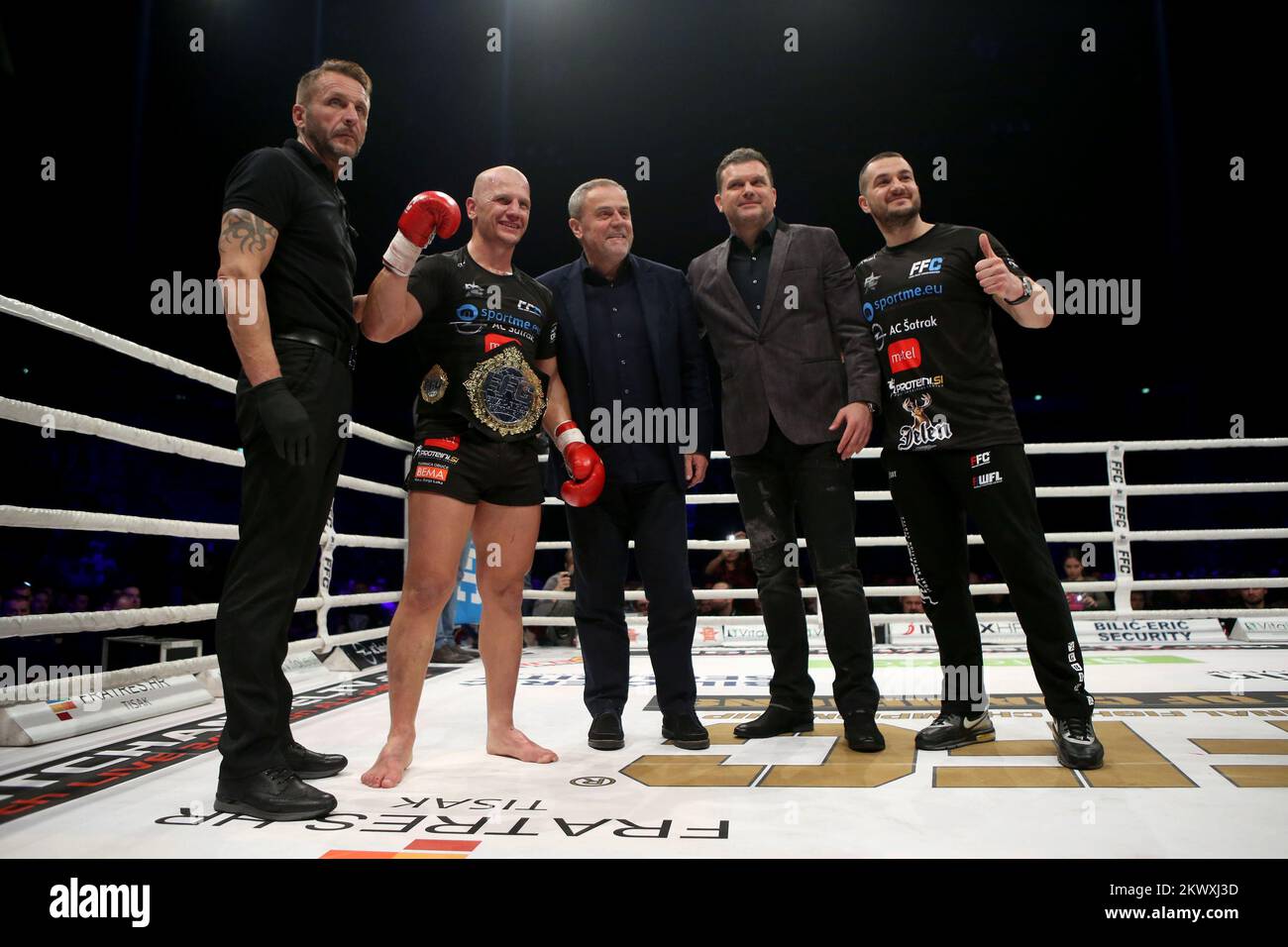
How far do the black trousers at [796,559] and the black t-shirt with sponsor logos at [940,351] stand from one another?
0.20 meters

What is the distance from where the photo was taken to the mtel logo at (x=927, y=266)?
6.59 ft

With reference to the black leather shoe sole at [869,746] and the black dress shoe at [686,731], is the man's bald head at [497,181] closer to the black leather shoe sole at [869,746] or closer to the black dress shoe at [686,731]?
the black dress shoe at [686,731]

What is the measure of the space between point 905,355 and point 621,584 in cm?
90

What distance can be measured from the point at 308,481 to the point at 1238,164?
7447 mm

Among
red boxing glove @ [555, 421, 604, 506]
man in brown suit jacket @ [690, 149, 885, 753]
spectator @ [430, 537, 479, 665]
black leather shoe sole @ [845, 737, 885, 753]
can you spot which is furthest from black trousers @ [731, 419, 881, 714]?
spectator @ [430, 537, 479, 665]

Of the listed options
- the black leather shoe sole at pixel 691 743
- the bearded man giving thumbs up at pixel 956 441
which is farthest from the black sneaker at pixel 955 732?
the black leather shoe sole at pixel 691 743

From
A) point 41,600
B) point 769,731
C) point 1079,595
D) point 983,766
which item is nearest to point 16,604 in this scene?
point 41,600

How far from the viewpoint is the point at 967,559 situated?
6.52 feet

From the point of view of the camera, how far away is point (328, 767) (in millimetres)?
1720

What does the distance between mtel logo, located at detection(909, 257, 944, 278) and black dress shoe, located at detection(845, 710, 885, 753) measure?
104cm

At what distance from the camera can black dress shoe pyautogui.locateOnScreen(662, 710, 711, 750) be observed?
198cm

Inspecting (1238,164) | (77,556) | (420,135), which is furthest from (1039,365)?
(77,556)

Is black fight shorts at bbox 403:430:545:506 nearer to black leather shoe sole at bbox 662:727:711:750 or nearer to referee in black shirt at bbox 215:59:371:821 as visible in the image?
referee in black shirt at bbox 215:59:371:821
